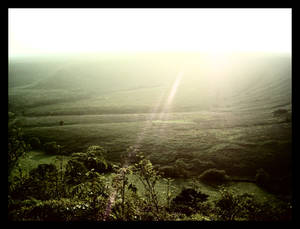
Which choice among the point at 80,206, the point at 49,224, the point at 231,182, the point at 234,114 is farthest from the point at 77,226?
Result: the point at 234,114

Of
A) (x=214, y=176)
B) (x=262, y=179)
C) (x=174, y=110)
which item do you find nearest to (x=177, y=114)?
(x=174, y=110)

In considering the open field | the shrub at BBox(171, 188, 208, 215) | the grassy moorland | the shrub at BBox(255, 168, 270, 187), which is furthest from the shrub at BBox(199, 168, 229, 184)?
the shrub at BBox(171, 188, 208, 215)

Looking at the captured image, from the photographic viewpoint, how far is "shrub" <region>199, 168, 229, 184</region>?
93.0 feet

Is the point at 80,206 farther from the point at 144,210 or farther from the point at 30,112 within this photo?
the point at 30,112

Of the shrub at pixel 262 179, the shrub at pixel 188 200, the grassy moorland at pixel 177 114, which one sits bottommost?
the shrub at pixel 262 179

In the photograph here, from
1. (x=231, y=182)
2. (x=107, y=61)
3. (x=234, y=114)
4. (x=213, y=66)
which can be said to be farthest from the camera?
(x=107, y=61)

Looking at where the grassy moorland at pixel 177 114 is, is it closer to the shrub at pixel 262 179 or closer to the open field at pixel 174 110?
the open field at pixel 174 110

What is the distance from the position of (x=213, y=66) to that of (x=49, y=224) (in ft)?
546

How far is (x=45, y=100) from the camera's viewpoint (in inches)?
3903

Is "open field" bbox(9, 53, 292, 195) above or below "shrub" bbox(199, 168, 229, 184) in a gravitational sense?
above

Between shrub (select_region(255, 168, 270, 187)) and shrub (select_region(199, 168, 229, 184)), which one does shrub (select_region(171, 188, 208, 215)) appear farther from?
shrub (select_region(255, 168, 270, 187))

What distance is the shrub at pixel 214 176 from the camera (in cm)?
2835

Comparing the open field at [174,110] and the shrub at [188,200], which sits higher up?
the open field at [174,110]

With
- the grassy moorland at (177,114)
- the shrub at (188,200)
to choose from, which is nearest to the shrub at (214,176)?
the grassy moorland at (177,114)
